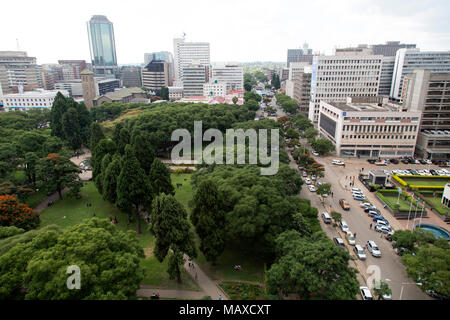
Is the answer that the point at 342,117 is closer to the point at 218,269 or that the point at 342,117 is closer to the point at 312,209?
the point at 312,209

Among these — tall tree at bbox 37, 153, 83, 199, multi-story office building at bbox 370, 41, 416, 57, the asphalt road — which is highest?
multi-story office building at bbox 370, 41, 416, 57

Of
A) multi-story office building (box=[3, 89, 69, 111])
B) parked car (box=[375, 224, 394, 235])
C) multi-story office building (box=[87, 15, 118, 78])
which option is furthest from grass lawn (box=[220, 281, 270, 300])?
multi-story office building (box=[87, 15, 118, 78])

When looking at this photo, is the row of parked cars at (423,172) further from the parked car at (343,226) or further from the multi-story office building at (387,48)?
the multi-story office building at (387,48)

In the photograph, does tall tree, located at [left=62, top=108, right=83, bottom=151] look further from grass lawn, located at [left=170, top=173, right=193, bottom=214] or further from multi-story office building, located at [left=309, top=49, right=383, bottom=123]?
multi-story office building, located at [left=309, top=49, right=383, bottom=123]

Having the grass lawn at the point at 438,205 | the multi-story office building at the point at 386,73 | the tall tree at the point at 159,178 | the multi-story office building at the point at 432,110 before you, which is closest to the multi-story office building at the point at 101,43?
the multi-story office building at the point at 386,73

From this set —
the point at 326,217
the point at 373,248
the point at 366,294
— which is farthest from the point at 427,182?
the point at 366,294

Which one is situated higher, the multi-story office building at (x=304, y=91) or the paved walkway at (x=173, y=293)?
the multi-story office building at (x=304, y=91)
